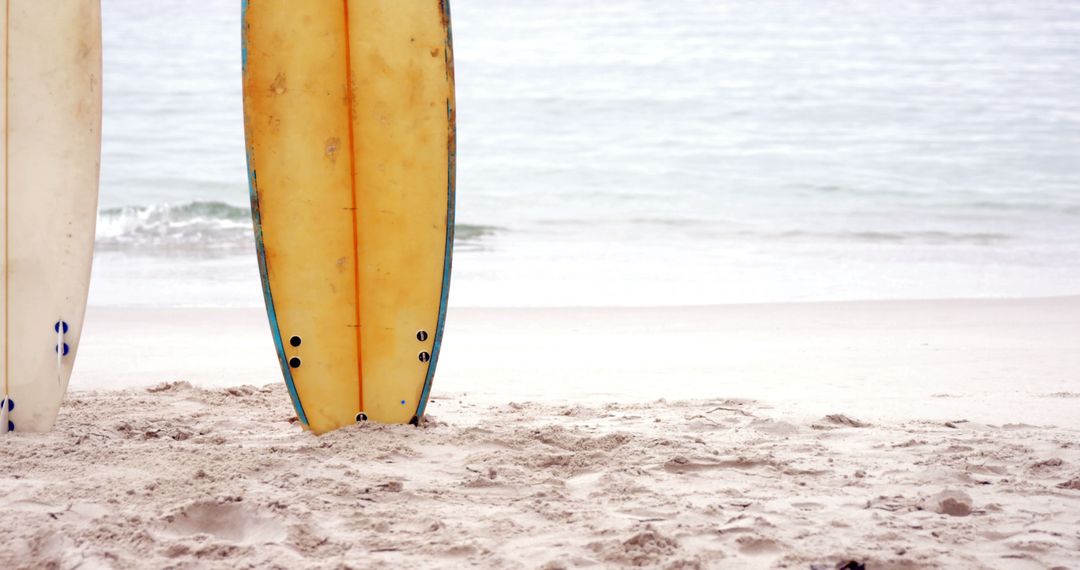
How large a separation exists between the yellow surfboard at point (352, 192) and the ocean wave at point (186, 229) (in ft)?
15.9

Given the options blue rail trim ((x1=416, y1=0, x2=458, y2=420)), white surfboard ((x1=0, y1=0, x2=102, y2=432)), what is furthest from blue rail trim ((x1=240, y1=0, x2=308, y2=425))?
white surfboard ((x1=0, y1=0, x2=102, y2=432))

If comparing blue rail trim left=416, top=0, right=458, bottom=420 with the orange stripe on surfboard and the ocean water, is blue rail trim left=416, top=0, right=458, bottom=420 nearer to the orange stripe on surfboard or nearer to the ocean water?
the orange stripe on surfboard

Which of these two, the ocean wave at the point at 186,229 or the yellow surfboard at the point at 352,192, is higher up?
the yellow surfboard at the point at 352,192

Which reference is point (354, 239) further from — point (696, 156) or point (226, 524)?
point (696, 156)

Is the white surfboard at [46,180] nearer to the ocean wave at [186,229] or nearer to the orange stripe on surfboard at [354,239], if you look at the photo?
the orange stripe on surfboard at [354,239]

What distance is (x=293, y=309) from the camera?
2992 mm

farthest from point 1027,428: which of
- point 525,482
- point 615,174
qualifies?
point 615,174

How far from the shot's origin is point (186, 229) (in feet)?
29.7

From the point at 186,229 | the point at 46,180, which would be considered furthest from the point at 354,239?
the point at 186,229

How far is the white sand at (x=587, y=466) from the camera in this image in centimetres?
200

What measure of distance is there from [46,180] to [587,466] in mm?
1742

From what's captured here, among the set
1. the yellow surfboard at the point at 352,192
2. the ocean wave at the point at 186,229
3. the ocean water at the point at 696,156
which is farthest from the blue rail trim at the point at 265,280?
the ocean wave at the point at 186,229

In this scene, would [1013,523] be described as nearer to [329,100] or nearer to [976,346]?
[329,100]

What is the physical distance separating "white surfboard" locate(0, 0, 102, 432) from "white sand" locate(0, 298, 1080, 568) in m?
0.25
